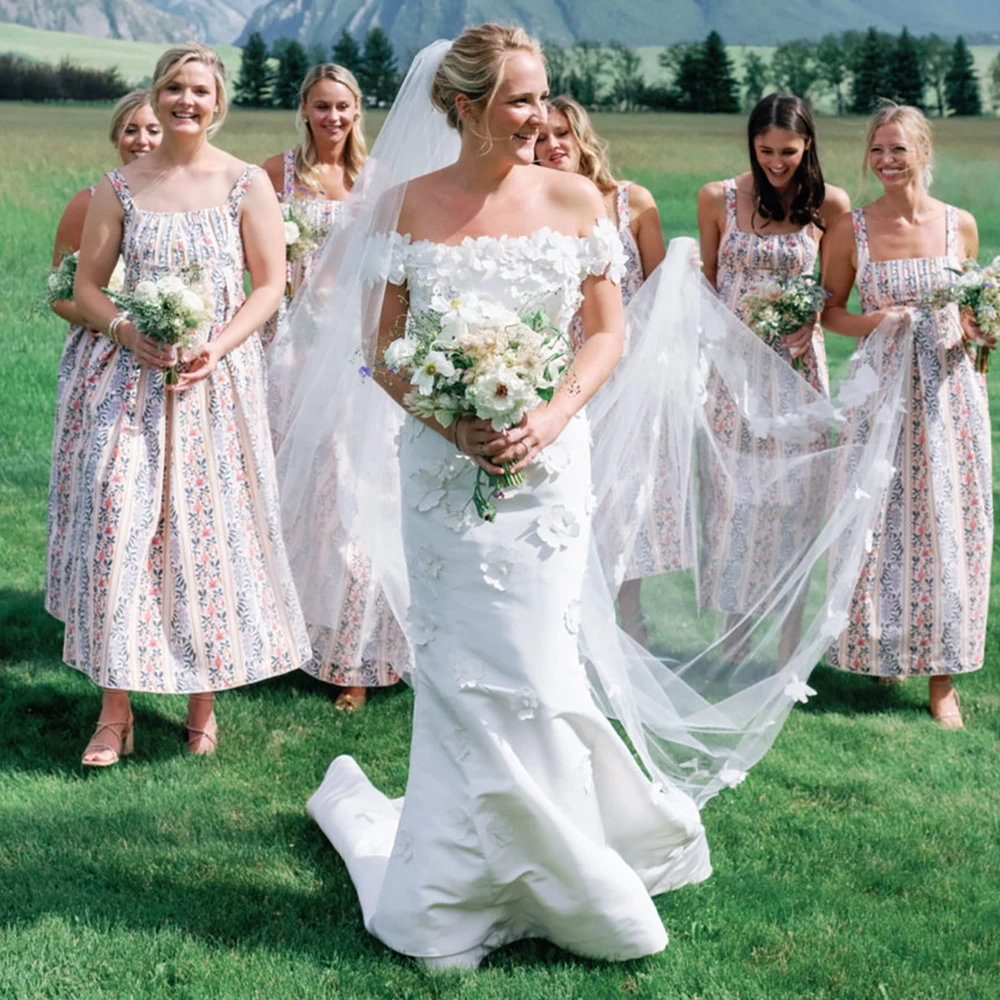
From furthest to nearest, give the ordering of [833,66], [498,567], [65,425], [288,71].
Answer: [833,66], [288,71], [65,425], [498,567]

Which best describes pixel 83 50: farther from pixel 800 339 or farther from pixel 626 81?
pixel 800 339

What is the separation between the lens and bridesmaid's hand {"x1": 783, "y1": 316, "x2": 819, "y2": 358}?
6762mm

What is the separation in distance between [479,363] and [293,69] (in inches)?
942

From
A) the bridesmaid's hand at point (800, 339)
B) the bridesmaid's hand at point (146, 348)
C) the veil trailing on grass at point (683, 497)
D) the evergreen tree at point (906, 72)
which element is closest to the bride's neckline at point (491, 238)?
the veil trailing on grass at point (683, 497)

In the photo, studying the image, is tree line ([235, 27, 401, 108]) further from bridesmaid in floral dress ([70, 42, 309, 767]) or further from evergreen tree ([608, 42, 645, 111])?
bridesmaid in floral dress ([70, 42, 309, 767])

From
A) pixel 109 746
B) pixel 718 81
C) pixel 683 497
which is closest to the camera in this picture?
pixel 109 746

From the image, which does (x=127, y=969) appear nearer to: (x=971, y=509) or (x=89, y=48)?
(x=971, y=509)

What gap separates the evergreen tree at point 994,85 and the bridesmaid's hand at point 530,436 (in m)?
30.3

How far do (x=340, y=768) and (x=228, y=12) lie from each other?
56.9 metres

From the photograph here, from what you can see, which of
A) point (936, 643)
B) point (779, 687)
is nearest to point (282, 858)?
point (779, 687)

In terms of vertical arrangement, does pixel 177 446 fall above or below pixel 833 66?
below

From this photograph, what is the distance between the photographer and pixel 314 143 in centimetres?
729

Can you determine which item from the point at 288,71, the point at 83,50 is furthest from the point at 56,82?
the point at 288,71

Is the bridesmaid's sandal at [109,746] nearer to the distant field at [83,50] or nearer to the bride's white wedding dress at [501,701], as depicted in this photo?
the bride's white wedding dress at [501,701]
